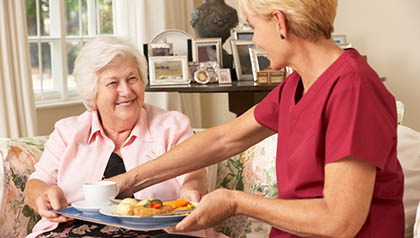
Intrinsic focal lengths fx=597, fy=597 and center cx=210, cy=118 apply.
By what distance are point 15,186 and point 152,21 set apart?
2.67 meters

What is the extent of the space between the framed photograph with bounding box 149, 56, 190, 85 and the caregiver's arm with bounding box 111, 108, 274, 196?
1573 mm

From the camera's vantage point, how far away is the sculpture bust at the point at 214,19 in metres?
3.62

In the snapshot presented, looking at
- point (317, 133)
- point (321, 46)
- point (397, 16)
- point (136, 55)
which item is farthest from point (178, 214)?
point (397, 16)

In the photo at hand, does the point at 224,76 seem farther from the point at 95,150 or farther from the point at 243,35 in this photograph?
the point at 95,150

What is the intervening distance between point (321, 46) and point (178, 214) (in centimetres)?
58

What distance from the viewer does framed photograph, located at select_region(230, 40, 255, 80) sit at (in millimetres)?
3490

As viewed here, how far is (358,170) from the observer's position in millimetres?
1267

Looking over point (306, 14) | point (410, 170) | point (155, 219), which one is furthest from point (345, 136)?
point (410, 170)

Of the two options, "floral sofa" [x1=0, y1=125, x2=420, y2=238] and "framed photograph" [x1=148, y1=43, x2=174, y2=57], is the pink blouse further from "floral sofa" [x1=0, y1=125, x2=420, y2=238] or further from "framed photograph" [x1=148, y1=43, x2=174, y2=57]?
"framed photograph" [x1=148, y1=43, x2=174, y2=57]

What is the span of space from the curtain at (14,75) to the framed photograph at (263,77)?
1485 mm

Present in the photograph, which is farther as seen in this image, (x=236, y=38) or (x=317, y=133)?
(x=236, y=38)

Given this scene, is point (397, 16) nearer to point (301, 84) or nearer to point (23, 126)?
point (23, 126)

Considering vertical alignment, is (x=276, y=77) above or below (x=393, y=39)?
below

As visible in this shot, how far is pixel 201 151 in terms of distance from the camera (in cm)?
184
